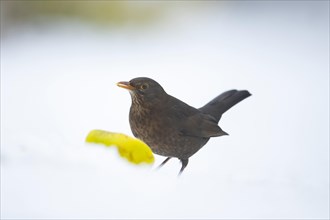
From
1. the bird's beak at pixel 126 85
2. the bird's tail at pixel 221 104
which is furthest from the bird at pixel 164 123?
the bird's tail at pixel 221 104

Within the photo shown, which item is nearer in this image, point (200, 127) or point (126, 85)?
point (126, 85)

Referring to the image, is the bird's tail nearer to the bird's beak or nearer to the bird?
the bird

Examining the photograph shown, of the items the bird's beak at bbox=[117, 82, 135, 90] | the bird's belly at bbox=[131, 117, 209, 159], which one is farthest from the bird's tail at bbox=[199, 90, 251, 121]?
the bird's beak at bbox=[117, 82, 135, 90]

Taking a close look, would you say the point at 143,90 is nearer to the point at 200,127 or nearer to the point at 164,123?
the point at 164,123

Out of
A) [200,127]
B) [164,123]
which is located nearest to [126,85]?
[164,123]

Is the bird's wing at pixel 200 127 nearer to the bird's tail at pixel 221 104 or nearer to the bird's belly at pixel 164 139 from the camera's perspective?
the bird's belly at pixel 164 139

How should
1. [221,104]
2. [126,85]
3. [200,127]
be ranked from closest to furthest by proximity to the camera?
[126,85] < [200,127] < [221,104]
